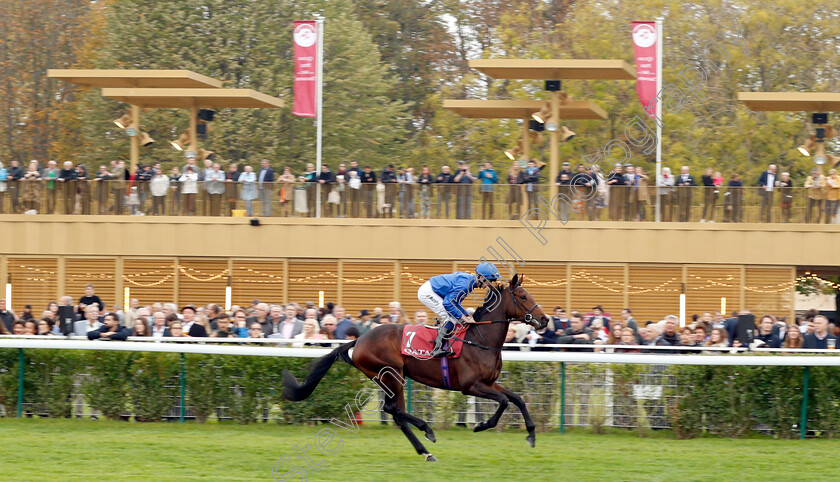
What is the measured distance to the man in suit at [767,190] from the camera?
57.8 feet

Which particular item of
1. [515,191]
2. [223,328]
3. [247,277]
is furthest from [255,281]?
[223,328]

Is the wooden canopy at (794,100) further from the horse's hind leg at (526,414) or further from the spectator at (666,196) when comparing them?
the horse's hind leg at (526,414)

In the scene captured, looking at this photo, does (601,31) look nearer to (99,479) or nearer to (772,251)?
(772,251)

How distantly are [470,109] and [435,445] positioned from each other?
1178 cm

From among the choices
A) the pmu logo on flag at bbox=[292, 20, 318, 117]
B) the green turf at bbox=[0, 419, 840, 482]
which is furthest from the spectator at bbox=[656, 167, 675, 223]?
the green turf at bbox=[0, 419, 840, 482]

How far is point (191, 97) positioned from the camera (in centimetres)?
1945

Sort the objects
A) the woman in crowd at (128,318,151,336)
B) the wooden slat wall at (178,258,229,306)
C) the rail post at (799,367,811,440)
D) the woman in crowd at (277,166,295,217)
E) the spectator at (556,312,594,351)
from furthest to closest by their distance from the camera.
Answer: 1. the wooden slat wall at (178,258,229,306)
2. the woman in crowd at (277,166,295,217)
3. the spectator at (556,312,594,351)
4. the woman in crowd at (128,318,151,336)
5. the rail post at (799,367,811,440)

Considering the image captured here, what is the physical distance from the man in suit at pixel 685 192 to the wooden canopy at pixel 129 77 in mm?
9113

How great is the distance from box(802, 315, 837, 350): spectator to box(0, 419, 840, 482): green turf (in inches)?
88.0

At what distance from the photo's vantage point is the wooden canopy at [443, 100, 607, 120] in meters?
19.2

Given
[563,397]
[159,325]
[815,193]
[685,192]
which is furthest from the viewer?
[685,192]

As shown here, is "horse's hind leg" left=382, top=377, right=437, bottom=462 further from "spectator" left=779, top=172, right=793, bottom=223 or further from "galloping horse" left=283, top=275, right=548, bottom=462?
"spectator" left=779, top=172, right=793, bottom=223

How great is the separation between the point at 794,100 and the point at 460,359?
38.3ft

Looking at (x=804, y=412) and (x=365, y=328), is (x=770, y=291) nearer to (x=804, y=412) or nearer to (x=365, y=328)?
(x=365, y=328)
